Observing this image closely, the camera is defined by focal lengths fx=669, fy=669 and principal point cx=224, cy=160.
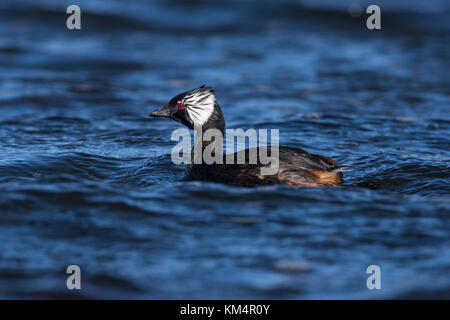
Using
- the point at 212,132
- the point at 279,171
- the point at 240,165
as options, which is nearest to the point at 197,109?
the point at 212,132

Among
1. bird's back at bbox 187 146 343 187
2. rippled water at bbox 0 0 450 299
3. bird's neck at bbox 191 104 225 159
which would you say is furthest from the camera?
bird's neck at bbox 191 104 225 159

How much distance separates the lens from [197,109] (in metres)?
7.39

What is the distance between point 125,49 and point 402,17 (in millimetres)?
6989

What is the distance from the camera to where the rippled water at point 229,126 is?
5.10 meters

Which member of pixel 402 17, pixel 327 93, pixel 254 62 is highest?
pixel 402 17

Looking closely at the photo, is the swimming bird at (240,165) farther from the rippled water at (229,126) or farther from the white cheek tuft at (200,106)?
the rippled water at (229,126)

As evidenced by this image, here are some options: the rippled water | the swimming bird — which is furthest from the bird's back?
the rippled water

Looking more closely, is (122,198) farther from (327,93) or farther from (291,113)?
(327,93)

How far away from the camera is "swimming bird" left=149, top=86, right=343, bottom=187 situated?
6.59 meters

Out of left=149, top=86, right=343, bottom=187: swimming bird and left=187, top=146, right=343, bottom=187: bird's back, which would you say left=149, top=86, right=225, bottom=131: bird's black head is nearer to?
left=149, top=86, right=343, bottom=187: swimming bird

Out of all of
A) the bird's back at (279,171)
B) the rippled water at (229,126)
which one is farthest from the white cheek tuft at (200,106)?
the rippled water at (229,126)

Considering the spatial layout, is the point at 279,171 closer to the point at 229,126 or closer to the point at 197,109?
the point at 197,109
